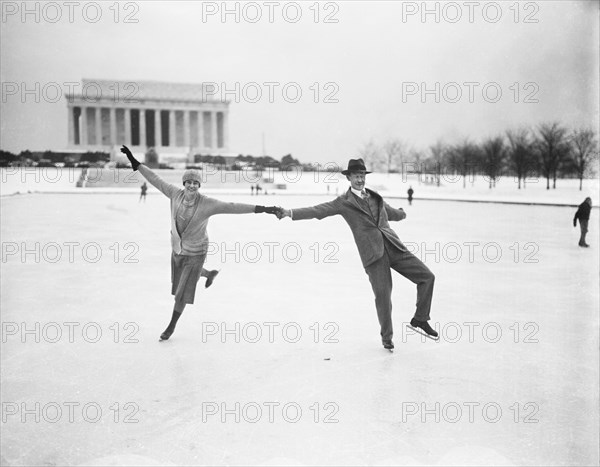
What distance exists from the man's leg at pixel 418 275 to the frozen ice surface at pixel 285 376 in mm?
1420

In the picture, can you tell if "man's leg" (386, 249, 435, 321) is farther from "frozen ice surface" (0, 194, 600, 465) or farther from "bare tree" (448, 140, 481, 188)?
"frozen ice surface" (0, 194, 600, 465)

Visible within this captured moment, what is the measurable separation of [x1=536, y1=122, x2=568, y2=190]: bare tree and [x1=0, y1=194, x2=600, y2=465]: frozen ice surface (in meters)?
0.60

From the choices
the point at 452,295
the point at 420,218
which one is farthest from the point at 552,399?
the point at 420,218

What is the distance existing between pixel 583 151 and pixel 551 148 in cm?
34

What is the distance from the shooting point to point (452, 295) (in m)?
6.52

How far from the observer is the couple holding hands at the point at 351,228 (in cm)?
163

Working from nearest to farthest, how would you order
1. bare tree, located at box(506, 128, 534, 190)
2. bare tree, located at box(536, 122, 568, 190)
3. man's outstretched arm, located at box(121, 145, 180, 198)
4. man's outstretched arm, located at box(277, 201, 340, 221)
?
man's outstretched arm, located at box(121, 145, 180, 198)
man's outstretched arm, located at box(277, 201, 340, 221)
bare tree, located at box(506, 128, 534, 190)
bare tree, located at box(536, 122, 568, 190)

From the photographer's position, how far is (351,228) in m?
2.04

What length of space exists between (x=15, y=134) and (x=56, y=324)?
3.75 m

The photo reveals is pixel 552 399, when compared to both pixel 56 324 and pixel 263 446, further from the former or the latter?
pixel 56 324

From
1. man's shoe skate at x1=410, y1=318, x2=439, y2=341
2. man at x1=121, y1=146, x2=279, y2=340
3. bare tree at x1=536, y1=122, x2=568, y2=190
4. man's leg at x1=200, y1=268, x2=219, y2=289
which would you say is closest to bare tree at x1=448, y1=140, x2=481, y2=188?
man's shoe skate at x1=410, y1=318, x2=439, y2=341

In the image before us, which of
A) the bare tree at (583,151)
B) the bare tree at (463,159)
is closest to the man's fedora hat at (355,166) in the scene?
the bare tree at (463,159)

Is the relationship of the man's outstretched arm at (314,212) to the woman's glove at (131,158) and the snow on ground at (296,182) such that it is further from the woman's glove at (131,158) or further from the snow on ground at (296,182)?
the woman's glove at (131,158)

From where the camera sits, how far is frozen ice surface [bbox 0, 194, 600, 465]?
14.2ft
